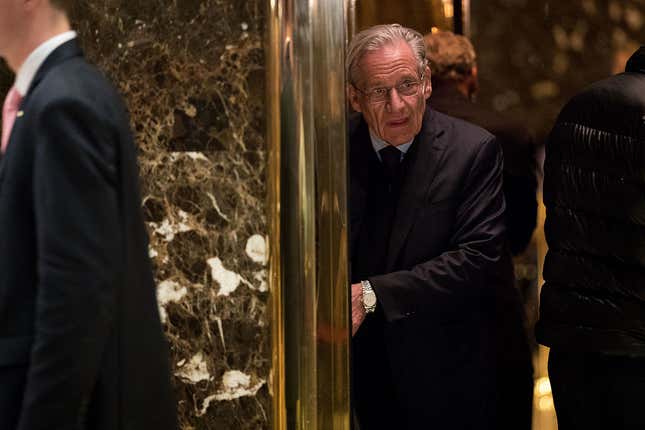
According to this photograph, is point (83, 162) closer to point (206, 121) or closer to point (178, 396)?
point (206, 121)

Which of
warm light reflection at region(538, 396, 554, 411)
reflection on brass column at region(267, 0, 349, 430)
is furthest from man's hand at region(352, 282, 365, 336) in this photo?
warm light reflection at region(538, 396, 554, 411)

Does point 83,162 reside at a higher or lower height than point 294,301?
higher

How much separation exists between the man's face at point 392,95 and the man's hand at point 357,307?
0.47 meters

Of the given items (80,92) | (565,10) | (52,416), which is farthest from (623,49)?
(52,416)

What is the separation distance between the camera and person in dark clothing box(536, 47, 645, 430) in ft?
8.18

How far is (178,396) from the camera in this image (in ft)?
8.23

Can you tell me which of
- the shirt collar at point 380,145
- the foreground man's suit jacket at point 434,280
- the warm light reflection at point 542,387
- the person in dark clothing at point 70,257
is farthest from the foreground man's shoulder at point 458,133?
the person in dark clothing at point 70,257

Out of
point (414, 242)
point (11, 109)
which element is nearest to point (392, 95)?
point (414, 242)

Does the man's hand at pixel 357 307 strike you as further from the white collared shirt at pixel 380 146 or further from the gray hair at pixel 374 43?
the gray hair at pixel 374 43

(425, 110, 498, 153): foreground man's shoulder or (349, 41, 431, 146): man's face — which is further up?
(349, 41, 431, 146): man's face

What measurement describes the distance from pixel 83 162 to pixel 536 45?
2086mm

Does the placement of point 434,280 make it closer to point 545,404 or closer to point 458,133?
point 458,133

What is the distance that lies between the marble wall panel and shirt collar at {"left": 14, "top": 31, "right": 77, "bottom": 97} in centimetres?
72

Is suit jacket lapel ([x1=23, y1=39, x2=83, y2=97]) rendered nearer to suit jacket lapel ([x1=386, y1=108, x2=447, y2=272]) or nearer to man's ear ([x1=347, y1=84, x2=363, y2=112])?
man's ear ([x1=347, y1=84, x2=363, y2=112])
